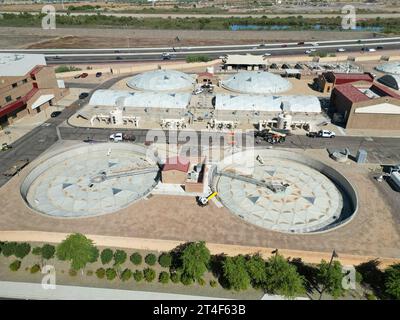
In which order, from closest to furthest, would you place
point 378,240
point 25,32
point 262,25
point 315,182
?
1. point 378,240
2. point 315,182
3. point 25,32
4. point 262,25

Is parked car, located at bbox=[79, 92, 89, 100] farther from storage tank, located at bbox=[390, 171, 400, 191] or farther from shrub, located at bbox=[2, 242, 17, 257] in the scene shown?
storage tank, located at bbox=[390, 171, 400, 191]

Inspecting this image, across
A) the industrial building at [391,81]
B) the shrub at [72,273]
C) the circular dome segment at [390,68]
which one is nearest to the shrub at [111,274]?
A: the shrub at [72,273]

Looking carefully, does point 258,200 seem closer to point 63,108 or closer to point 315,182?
point 315,182

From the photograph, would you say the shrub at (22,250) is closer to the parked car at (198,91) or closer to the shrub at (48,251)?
the shrub at (48,251)

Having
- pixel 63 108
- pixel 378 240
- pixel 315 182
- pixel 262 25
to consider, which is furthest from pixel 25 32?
pixel 378 240

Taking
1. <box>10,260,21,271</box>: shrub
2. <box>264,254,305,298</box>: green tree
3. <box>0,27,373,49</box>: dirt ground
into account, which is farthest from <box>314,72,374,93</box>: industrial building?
<box>10,260,21,271</box>: shrub
